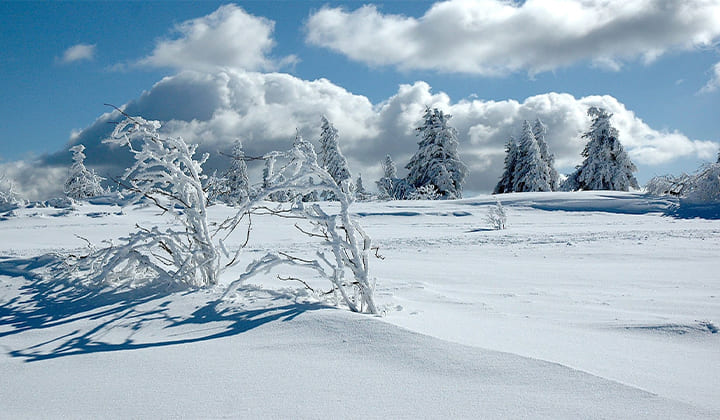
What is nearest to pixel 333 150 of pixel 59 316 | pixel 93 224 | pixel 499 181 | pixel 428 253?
pixel 499 181

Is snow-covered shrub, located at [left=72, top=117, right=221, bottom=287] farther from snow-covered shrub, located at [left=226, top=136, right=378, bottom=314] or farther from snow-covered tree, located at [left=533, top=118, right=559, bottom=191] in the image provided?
snow-covered tree, located at [left=533, top=118, right=559, bottom=191]

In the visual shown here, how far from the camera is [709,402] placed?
6.63 ft

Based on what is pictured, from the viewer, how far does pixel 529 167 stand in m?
38.6

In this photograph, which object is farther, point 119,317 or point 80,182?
point 80,182

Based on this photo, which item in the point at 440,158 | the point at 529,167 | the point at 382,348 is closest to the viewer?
the point at 382,348

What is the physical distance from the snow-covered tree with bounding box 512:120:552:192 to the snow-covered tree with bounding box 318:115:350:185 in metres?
15.4

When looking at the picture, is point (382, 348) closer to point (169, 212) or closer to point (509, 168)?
point (169, 212)

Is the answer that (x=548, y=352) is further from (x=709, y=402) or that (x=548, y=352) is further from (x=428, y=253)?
(x=428, y=253)

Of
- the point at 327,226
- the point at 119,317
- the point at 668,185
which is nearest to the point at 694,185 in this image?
the point at 668,185

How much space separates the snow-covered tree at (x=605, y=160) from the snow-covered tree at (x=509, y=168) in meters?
6.28

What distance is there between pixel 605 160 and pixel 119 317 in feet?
125

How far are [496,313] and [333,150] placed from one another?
32427mm

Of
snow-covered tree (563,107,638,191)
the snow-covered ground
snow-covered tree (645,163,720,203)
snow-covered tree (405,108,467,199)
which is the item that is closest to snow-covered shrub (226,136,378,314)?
the snow-covered ground

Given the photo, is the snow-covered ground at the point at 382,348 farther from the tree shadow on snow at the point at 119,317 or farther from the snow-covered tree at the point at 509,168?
the snow-covered tree at the point at 509,168
